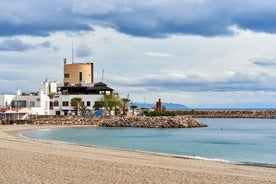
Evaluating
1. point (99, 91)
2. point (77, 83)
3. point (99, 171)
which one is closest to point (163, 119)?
point (99, 91)

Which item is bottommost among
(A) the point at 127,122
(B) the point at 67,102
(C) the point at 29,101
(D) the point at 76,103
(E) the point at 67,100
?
(A) the point at 127,122

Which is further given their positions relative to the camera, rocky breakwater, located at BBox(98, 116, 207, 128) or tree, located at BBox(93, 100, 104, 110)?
tree, located at BBox(93, 100, 104, 110)

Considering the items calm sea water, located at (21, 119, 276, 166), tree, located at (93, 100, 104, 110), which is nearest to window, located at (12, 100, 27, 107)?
tree, located at (93, 100, 104, 110)

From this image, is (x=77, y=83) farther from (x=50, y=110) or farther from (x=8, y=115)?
(x=8, y=115)

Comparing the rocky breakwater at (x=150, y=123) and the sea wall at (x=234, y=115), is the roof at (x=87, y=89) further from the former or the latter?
the sea wall at (x=234, y=115)

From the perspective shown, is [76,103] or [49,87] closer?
[76,103]

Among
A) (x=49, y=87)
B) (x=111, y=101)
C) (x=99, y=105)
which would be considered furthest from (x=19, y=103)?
(x=111, y=101)

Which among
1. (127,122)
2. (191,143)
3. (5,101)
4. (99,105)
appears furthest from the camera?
(5,101)

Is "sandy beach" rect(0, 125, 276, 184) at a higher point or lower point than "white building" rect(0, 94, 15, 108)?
lower

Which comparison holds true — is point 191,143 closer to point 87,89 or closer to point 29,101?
point 29,101

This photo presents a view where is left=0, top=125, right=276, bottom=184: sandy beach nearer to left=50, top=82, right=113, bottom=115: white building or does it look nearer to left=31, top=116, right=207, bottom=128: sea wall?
left=31, top=116, right=207, bottom=128: sea wall

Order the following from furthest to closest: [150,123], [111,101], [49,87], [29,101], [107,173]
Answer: [49,87]
[111,101]
[29,101]
[150,123]
[107,173]

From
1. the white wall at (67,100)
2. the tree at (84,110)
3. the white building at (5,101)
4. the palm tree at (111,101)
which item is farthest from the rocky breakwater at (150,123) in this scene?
the white building at (5,101)

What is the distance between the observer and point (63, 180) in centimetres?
1492
